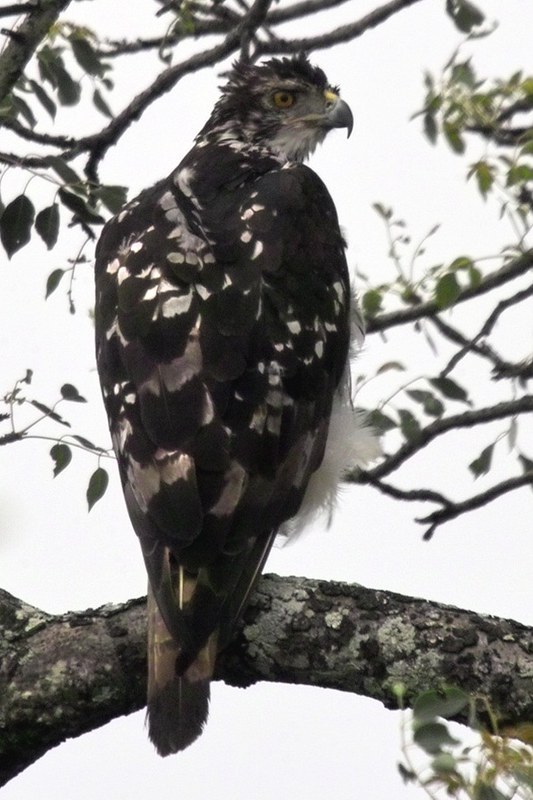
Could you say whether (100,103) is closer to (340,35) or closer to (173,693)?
(340,35)

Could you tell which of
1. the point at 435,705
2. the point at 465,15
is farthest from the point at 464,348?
the point at 435,705

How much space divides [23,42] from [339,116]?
1.95 meters

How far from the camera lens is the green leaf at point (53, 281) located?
196 inches

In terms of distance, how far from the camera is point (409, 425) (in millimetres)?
5520

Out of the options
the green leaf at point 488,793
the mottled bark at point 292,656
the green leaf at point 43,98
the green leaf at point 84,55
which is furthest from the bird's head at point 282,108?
the green leaf at point 488,793

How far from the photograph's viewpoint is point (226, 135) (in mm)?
6434

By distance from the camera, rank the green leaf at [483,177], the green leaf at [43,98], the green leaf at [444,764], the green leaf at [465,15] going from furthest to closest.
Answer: the green leaf at [465,15] → the green leaf at [483,177] → the green leaf at [43,98] → the green leaf at [444,764]

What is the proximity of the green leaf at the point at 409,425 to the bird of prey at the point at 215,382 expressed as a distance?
17cm

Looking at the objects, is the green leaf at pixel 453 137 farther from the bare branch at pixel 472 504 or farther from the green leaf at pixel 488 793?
the green leaf at pixel 488 793

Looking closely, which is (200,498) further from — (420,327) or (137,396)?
(420,327)

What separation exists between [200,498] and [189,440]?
0.69ft

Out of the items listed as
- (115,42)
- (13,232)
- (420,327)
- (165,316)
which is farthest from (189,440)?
(115,42)

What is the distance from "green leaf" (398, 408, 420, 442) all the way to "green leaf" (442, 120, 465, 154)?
107cm

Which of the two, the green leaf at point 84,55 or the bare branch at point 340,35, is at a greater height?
the bare branch at point 340,35
